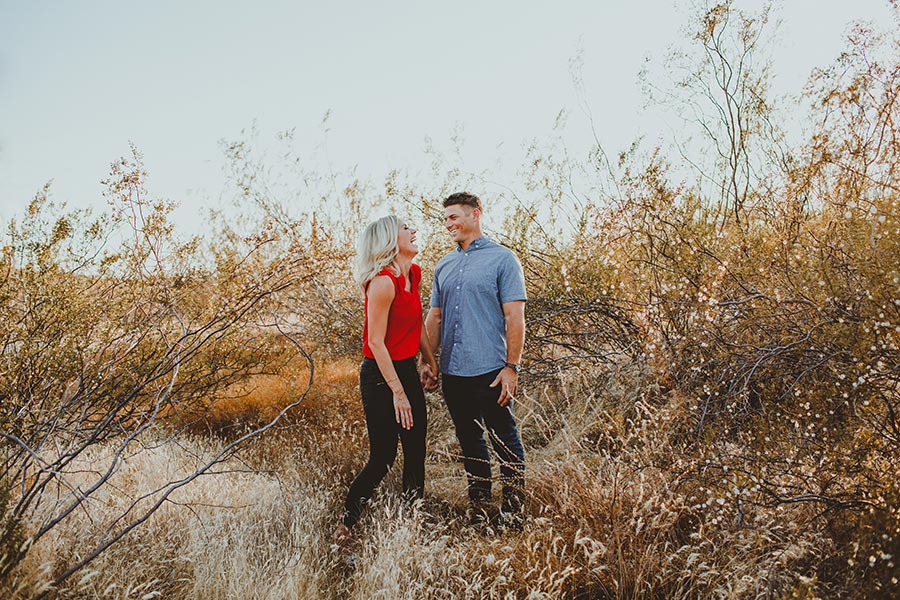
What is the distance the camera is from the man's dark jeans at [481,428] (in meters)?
3.44

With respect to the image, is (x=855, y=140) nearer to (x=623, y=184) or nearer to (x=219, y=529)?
(x=623, y=184)

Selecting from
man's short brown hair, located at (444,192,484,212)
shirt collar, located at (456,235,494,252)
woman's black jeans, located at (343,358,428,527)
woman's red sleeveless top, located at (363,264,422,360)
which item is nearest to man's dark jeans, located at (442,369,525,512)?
woman's black jeans, located at (343,358,428,527)

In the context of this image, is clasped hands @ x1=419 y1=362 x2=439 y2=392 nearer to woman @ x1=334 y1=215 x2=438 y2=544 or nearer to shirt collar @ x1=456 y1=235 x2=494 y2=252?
woman @ x1=334 y1=215 x2=438 y2=544

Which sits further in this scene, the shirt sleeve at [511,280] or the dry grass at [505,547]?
the shirt sleeve at [511,280]

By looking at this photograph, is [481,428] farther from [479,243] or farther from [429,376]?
[479,243]

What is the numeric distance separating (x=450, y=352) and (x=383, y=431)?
0.59 meters

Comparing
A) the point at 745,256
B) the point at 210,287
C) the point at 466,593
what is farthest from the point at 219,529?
the point at 745,256

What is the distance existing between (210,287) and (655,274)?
12.4 ft

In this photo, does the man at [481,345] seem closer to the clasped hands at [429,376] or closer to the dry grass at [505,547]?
the clasped hands at [429,376]

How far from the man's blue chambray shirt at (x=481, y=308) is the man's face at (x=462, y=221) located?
111mm

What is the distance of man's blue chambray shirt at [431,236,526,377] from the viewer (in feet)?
11.2

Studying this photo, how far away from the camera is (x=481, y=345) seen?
11.2 ft

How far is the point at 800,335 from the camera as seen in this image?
3.19m

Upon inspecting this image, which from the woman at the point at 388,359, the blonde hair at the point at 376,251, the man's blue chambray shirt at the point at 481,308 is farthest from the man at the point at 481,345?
the blonde hair at the point at 376,251
